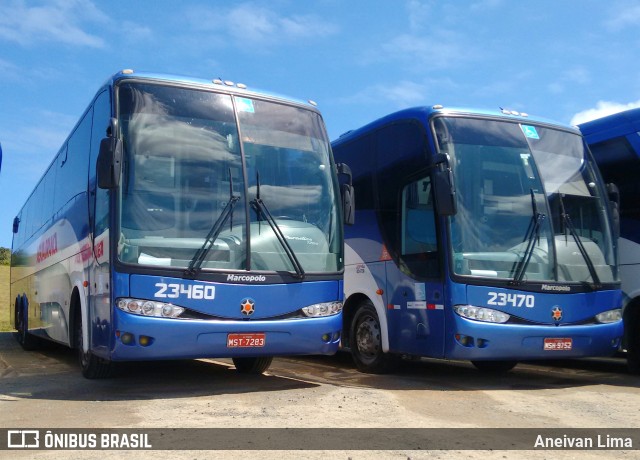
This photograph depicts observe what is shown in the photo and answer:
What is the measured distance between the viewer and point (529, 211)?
9.48 metres

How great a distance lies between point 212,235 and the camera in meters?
8.30

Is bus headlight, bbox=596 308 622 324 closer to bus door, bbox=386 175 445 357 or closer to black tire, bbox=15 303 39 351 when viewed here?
bus door, bbox=386 175 445 357

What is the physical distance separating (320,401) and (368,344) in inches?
131

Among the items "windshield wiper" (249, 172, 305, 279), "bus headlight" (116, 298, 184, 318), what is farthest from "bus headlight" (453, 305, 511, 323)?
"bus headlight" (116, 298, 184, 318)

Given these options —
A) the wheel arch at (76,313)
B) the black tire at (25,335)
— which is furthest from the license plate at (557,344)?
the black tire at (25,335)

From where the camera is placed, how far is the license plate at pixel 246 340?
8219 millimetres

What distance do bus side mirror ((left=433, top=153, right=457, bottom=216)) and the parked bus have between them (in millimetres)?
3197

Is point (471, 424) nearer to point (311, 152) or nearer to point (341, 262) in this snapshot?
point (341, 262)

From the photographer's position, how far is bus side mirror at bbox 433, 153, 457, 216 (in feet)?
29.3

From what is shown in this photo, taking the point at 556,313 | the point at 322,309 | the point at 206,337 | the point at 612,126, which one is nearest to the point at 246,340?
the point at 206,337

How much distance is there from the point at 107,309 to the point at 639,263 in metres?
7.00

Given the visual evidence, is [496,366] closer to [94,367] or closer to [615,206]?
[615,206]

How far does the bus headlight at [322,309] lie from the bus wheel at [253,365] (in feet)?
5.67

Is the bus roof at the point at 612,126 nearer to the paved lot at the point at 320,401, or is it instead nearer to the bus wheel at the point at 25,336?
the paved lot at the point at 320,401
